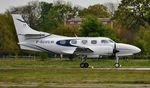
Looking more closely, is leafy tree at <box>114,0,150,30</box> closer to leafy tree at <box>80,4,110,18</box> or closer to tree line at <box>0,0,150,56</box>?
tree line at <box>0,0,150,56</box>

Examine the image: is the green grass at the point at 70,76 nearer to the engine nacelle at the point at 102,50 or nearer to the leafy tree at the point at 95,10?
the engine nacelle at the point at 102,50

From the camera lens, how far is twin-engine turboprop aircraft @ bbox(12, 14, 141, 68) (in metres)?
51.3

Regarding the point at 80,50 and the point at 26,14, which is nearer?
the point at 80,50

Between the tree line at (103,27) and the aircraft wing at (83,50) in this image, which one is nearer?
the aircraft wing at (83,50)

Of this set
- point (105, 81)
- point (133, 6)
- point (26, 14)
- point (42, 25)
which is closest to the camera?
point (105, 81)

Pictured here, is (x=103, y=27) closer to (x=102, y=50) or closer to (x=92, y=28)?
(x=92, y=28)

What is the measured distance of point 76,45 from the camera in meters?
52.5

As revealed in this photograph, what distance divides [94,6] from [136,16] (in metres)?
65.2

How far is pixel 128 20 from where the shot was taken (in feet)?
326

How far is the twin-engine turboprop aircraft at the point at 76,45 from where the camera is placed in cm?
5131

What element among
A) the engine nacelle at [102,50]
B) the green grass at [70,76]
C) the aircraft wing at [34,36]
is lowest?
the green grass at [70,76]

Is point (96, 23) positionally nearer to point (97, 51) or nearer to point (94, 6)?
point (97, 51)

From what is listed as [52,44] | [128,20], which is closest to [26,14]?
[128,20]

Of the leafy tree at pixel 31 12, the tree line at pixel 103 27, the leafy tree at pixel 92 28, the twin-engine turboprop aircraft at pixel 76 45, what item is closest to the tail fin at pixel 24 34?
the twin-engine turboprop aircraft at pixel 76 45
